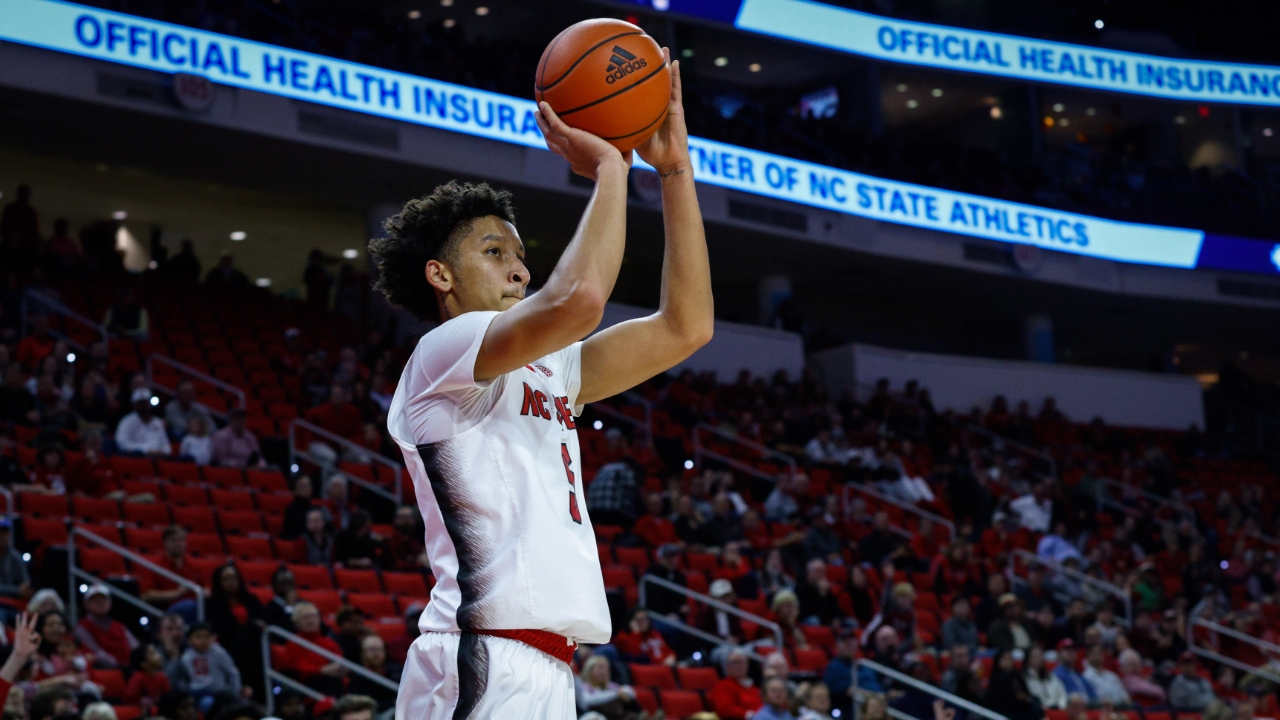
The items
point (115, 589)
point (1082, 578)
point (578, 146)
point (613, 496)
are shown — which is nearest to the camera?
point (578, 146)

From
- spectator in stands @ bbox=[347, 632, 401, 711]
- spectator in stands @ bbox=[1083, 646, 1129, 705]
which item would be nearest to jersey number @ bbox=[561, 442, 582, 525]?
spectator in stands @ bbox=[347, 632, 401, 711]

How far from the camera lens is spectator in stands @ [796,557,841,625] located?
36.5 ft

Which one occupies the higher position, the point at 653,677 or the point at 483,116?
the point at 483,116

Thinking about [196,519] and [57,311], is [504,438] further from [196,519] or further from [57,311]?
[57,311]

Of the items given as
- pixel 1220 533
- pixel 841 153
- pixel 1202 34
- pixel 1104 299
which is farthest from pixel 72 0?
pixel 1202 34

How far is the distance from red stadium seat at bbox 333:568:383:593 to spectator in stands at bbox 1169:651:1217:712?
6.42 metres

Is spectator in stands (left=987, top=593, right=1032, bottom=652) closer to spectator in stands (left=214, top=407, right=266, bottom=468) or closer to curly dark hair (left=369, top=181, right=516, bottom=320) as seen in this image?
spectator in stands (left=214, top=407, right=266, bottom=468)

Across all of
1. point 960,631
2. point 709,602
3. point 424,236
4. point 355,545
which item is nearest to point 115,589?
point 355,545

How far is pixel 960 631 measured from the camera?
35.6 feet

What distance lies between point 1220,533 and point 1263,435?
679 cm

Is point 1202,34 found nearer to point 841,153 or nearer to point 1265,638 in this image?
point 841,153

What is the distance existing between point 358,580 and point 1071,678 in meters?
5.32

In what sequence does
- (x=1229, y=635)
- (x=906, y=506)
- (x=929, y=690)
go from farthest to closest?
(x=906, y=506) < (x=1229, y=635) < (x=929, y=690)

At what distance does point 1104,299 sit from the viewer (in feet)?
74.6
